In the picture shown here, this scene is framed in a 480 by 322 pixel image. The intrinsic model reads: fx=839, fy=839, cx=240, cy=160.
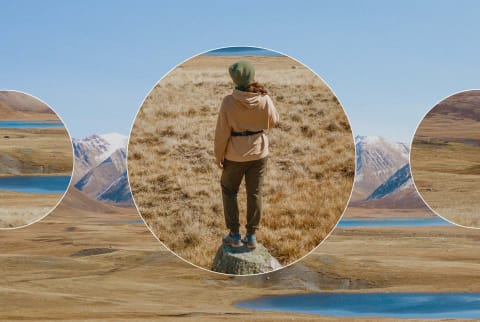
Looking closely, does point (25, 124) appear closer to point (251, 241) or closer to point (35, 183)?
point (35, 183)

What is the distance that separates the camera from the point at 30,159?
637 inches

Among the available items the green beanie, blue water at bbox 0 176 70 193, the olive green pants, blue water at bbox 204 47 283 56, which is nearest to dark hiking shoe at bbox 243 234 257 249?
the olive green pants

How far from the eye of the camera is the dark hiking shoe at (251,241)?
8625 mm

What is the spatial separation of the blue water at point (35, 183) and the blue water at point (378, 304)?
189 inches

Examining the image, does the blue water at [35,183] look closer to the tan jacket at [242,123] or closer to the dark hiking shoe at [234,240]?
the dark hiking shoe at [234,240]

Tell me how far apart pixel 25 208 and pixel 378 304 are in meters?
6.31

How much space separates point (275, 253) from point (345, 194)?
98 centimetres

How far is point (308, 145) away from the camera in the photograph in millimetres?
9172

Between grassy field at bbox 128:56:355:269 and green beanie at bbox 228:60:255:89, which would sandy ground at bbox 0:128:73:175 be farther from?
green beanie at bbox 228:60:255:89

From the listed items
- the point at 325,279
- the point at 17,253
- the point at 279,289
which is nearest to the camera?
the point at 279,289

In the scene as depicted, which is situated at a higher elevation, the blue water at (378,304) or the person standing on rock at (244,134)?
the person standing on rock at (244,134)

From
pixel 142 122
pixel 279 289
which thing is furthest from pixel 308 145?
pixel 279 289

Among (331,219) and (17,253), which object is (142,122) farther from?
(17,253)

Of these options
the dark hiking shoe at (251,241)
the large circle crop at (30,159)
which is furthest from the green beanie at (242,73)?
the large circle crop at (30,159)
